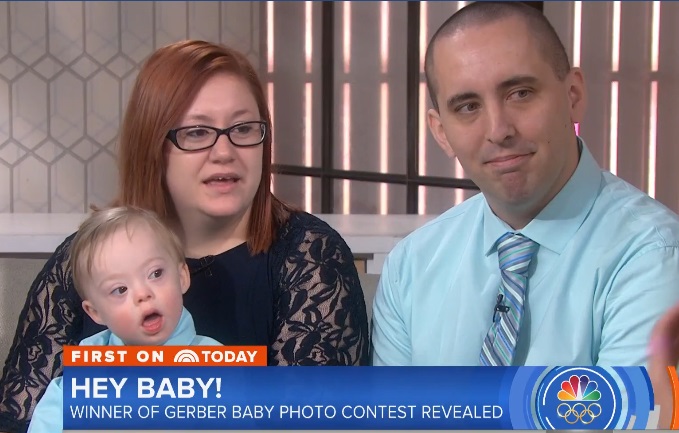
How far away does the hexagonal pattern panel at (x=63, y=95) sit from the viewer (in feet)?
10.5

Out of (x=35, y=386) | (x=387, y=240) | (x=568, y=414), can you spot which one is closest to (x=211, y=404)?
(x=568, y=414)

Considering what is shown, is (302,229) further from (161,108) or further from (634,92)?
(634,92)

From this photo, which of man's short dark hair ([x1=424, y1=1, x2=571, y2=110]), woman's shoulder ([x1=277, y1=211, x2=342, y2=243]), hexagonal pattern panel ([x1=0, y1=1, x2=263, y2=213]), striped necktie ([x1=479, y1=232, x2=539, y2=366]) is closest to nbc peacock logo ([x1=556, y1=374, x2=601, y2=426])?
striped necktie ([x1=479, y1=232, x2=539, y2=366])

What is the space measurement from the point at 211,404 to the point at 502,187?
29cm

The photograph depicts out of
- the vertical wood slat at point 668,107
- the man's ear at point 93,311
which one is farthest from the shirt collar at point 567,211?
the vertical wood slat at point 668,107

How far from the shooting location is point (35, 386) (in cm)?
92

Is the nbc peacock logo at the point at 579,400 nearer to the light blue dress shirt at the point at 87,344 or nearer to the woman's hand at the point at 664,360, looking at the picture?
the woman's hand at the point at 664,360

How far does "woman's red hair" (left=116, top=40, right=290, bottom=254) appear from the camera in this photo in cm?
76

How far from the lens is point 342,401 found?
583mm

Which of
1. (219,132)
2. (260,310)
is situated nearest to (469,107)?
(219,132)

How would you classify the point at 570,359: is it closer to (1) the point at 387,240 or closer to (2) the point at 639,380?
(2) the point at 639,380

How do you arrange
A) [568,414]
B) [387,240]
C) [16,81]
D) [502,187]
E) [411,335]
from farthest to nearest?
1. [16,81]
2. [387,240]
3. [411,335]
4. [502,187]
5. [568,414]

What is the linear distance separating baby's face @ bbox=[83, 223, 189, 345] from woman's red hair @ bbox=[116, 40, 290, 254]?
0.39 ft

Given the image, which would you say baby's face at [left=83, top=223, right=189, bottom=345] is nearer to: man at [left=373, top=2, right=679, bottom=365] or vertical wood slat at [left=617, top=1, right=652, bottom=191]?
man at [left=373, top=2, right=679, bottom=365]
